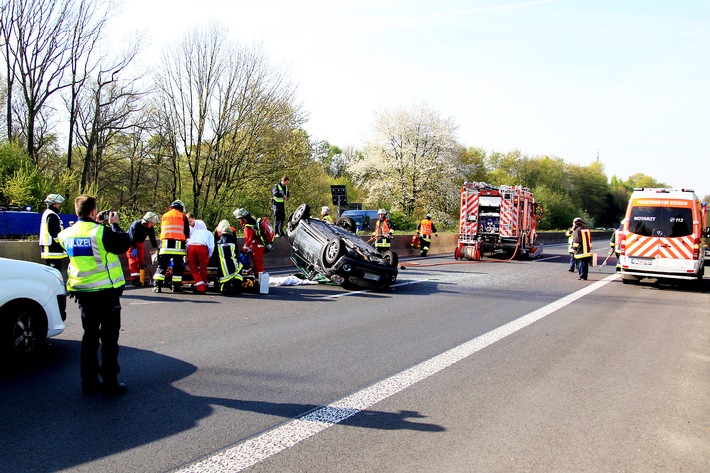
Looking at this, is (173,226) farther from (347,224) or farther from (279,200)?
(347,224)

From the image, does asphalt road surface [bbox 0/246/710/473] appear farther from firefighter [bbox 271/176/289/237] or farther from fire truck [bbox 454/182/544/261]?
fire truck [bbox 454/182/544/261]

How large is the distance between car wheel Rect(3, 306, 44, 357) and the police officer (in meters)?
1.04

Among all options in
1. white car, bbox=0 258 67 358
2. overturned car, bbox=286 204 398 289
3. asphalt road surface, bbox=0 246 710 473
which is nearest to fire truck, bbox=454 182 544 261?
overturned car, bbox=286 204 398 289

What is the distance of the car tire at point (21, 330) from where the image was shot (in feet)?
17.9

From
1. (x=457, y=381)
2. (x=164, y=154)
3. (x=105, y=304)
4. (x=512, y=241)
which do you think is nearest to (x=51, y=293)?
(x=105, y=304)

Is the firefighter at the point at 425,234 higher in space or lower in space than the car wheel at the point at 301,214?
lower

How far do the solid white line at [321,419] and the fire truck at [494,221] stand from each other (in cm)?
1535

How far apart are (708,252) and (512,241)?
823cm

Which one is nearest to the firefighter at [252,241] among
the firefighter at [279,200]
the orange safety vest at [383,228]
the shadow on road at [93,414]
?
the firefighter at [279,200]

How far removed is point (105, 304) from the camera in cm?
492

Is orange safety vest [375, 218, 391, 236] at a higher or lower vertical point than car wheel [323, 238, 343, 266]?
higher

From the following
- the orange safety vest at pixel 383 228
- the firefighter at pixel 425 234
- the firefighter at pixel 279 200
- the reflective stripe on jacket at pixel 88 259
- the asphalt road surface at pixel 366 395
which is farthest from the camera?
the firefighter at pixel 425 234

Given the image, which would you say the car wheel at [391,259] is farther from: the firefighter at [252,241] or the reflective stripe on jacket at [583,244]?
the reflective stripe on jacket at [583,244]

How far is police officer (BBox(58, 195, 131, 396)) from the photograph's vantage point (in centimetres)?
489
